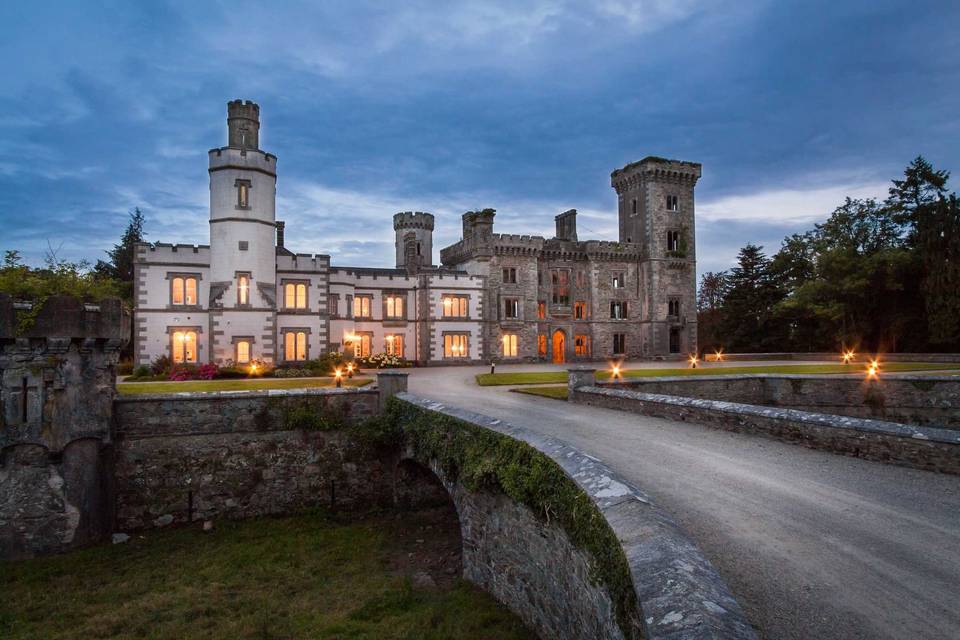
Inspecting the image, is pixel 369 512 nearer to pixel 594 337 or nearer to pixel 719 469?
pixel 719 469

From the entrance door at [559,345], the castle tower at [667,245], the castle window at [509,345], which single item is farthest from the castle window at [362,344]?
the castle tower at [667,245]

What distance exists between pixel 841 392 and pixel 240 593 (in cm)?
2157

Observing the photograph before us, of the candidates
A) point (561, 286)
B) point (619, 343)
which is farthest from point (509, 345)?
point (619, 343)

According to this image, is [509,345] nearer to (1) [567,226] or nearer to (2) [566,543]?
(1) [567,226]

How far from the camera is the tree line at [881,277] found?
128 feet

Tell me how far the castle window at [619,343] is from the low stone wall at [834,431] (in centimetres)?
3273

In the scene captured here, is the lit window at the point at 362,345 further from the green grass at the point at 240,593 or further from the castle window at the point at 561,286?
the green grass at the point at 240,593

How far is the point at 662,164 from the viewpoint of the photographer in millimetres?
48594

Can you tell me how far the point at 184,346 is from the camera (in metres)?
32.0

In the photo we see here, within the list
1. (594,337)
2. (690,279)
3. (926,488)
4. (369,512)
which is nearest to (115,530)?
(369,512)

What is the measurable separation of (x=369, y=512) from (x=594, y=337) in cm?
3346

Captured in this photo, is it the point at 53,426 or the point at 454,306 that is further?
the point at 454,306

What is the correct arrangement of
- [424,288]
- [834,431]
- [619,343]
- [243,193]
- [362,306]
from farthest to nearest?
[619,343] < [424,288] < [362,306] < [243,193] < [834,431]

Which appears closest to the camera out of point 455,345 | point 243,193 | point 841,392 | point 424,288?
point 841,392
